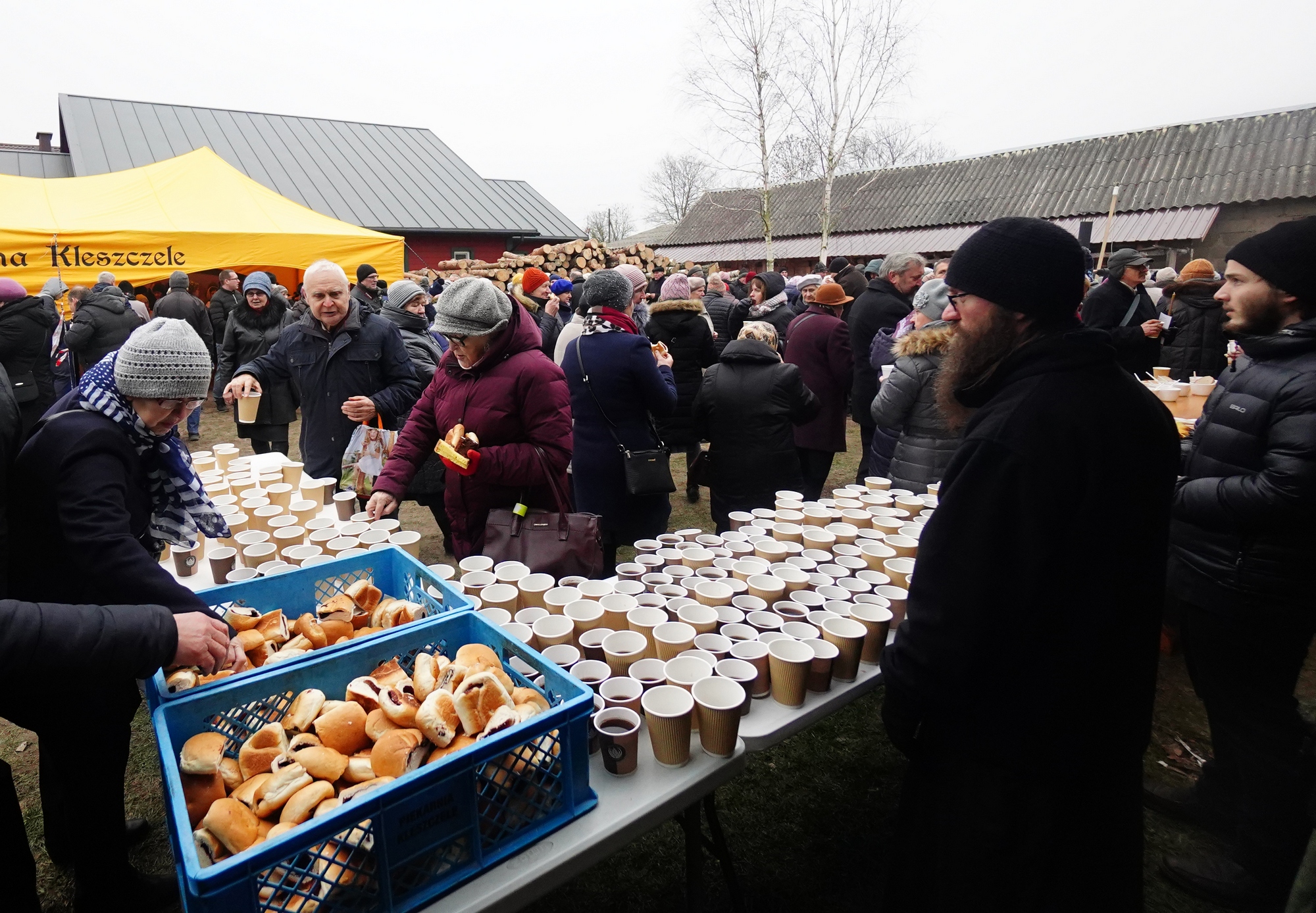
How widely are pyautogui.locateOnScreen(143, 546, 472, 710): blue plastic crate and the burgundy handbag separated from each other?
457mm

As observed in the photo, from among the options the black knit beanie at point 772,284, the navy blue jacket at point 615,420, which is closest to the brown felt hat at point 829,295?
the navy blue jacket at point 615,420

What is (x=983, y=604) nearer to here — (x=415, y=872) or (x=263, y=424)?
(x=415, y=872)

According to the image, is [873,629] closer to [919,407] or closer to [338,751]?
[338,751]

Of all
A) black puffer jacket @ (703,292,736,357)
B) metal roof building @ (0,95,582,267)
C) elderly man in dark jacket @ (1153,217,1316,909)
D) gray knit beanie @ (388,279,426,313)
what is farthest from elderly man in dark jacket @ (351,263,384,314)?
metal roof building @ (0,95,582,267)

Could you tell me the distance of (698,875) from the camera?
1.78 metres

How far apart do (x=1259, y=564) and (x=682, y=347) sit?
4.19 meters

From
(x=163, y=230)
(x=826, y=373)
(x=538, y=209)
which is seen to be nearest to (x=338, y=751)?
(x=826, y=373)

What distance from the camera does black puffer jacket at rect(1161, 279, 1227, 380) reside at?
657cm

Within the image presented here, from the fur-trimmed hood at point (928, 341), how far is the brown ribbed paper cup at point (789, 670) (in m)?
2.00

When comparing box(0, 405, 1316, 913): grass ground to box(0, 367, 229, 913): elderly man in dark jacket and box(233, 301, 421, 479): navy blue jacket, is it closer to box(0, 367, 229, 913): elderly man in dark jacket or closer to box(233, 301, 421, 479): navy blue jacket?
box(0, 367, 229, 913): elderly man in dark jacket

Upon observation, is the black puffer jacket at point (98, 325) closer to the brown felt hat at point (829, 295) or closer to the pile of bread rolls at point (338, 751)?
the brown felt hat at point (829, 295)

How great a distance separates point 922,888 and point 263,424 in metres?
6.00

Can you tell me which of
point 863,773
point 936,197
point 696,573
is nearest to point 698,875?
point 696,573

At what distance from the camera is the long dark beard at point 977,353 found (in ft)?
4.78
